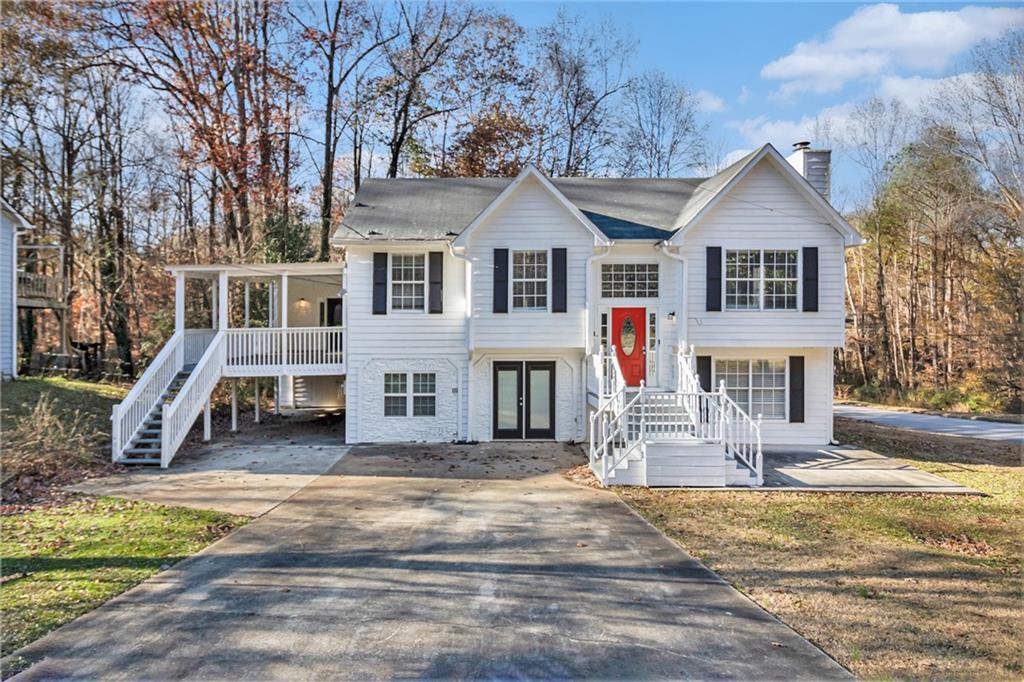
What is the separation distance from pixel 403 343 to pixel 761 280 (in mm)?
9401

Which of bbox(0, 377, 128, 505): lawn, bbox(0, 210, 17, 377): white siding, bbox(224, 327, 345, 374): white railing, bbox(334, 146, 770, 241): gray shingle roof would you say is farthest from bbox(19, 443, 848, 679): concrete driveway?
bbox(0, 210, 17, 377): white siding

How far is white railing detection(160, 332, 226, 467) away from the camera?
12.6 metres

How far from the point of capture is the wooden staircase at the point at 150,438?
1254cm

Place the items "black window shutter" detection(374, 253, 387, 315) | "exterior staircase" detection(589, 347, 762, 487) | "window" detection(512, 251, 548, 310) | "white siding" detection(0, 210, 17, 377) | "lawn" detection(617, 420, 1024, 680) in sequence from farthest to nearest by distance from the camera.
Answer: "white siding" detection(0, 210, 17, 377) → "black window shutter" detection(374, 253, 387, 315) → "window" detection(512, 251, 548, 310) → "exterior staircase" detection(589, 347, 762, 487) → "lawn" detection(617, 420, 1024, 680)

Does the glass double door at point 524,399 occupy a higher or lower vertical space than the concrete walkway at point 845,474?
higher

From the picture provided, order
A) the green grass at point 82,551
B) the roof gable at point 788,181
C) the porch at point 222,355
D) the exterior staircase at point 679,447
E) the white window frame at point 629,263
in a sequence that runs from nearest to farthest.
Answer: the green grass at point 82,551, the exterior staircase at point 679,447, the porch at point 222,355, the roof gable at point 788,181, the white window frame at point 629,263

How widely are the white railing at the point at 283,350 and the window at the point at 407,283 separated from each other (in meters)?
1.79

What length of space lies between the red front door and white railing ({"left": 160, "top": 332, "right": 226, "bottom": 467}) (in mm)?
10284

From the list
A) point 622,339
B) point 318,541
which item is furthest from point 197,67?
point 318,541

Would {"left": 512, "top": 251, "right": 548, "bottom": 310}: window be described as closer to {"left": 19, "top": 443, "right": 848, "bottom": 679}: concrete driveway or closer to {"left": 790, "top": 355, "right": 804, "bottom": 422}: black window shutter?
{"left": 790, "top": 355, "right": 804, "bottom": 422}: black window shutter

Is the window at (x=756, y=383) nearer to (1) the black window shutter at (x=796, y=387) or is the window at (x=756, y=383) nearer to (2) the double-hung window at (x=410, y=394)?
(1) the black window shutter at (x=796, y=387)

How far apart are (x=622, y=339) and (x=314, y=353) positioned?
823cm

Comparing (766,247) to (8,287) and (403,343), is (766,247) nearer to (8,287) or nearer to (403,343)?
(403,343)

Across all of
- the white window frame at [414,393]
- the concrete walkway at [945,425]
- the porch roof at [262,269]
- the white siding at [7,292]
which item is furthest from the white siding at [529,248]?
the white siding at [7,292]
